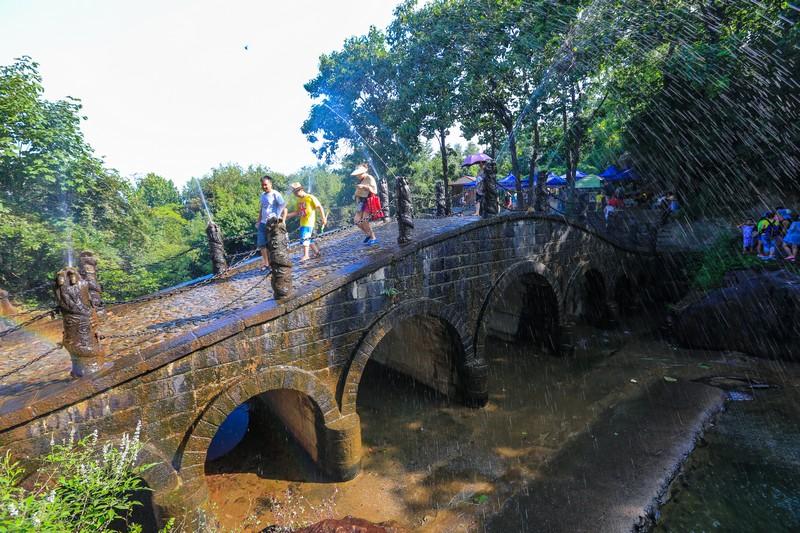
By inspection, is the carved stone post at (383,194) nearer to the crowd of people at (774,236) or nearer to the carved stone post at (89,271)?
→ the carved stone post at (89,271)

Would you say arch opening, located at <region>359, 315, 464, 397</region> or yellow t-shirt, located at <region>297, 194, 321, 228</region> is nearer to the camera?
yellow t-shirt, located at <region>297, 194, 321, 228</region>

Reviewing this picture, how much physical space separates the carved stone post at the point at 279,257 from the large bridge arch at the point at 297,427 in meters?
1.23

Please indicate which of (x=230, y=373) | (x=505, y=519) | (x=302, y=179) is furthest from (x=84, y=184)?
(x=302, y=179)

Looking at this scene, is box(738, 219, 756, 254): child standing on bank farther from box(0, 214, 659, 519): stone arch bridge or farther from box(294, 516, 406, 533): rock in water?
box(294, 516, 406, 533): rock in water

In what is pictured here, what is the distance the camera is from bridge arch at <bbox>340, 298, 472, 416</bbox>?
711cm

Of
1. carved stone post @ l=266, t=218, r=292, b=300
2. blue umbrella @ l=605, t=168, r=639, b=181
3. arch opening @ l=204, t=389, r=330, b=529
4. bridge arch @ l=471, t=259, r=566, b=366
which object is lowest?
arch opening @ l=204, t=389, r=330, b=529

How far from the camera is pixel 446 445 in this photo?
8359mm

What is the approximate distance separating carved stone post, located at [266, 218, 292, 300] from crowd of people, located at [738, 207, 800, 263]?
14.0 m

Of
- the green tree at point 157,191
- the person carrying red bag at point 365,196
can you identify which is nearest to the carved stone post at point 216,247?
the person carrying red bag at point 365,196

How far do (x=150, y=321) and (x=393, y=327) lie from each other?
Result: 446 cm

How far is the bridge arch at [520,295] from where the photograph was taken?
951 centimetres

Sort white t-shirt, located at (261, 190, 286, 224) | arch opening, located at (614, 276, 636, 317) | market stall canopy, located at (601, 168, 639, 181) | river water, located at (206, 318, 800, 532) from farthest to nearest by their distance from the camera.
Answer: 1. market stall canopy, located at (601, 168, 639, 181)
2. arch opening, located at (614, 276, 636, 317)
3. white t-shirt, located at (261, 190, 286, 224)
4. river water, located at (206, 318, 800, 532)

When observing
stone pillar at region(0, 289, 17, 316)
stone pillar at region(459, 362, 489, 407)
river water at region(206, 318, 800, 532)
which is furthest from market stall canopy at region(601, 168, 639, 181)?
stone pillar at region(0, 289, 17, 316)

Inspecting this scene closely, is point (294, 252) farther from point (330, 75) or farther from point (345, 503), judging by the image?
point (330, 75)
